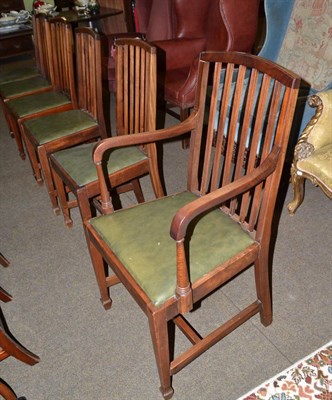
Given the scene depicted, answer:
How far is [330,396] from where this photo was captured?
52.1 inches

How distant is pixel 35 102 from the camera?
238cm

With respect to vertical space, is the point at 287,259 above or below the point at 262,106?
below

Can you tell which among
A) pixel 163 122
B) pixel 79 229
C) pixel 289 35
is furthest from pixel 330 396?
pixel 163 122

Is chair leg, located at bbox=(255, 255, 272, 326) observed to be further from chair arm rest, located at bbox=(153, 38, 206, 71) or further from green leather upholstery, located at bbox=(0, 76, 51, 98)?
green leather upholstery, located at bbox=(0, 76, 51, 98)

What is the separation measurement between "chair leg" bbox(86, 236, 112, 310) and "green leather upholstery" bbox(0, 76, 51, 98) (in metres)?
1.64

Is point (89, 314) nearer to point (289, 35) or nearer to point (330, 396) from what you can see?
point (330, 396)

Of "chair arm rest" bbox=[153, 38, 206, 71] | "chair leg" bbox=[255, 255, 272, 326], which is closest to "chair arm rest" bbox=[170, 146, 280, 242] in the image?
"chair leg" bbox=[255, 255, 272, 326]

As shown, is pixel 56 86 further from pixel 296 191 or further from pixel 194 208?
pixel 194 208

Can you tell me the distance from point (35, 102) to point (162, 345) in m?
1.83

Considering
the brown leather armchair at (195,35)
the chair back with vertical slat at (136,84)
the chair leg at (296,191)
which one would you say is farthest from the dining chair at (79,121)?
the chair leg at (296,191)

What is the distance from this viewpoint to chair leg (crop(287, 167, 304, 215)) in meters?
1.90

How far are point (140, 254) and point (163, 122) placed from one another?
2123mm

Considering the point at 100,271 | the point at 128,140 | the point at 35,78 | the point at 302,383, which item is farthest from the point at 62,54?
the point at 302,383

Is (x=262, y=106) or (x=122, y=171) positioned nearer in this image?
(x=262, y=106)
